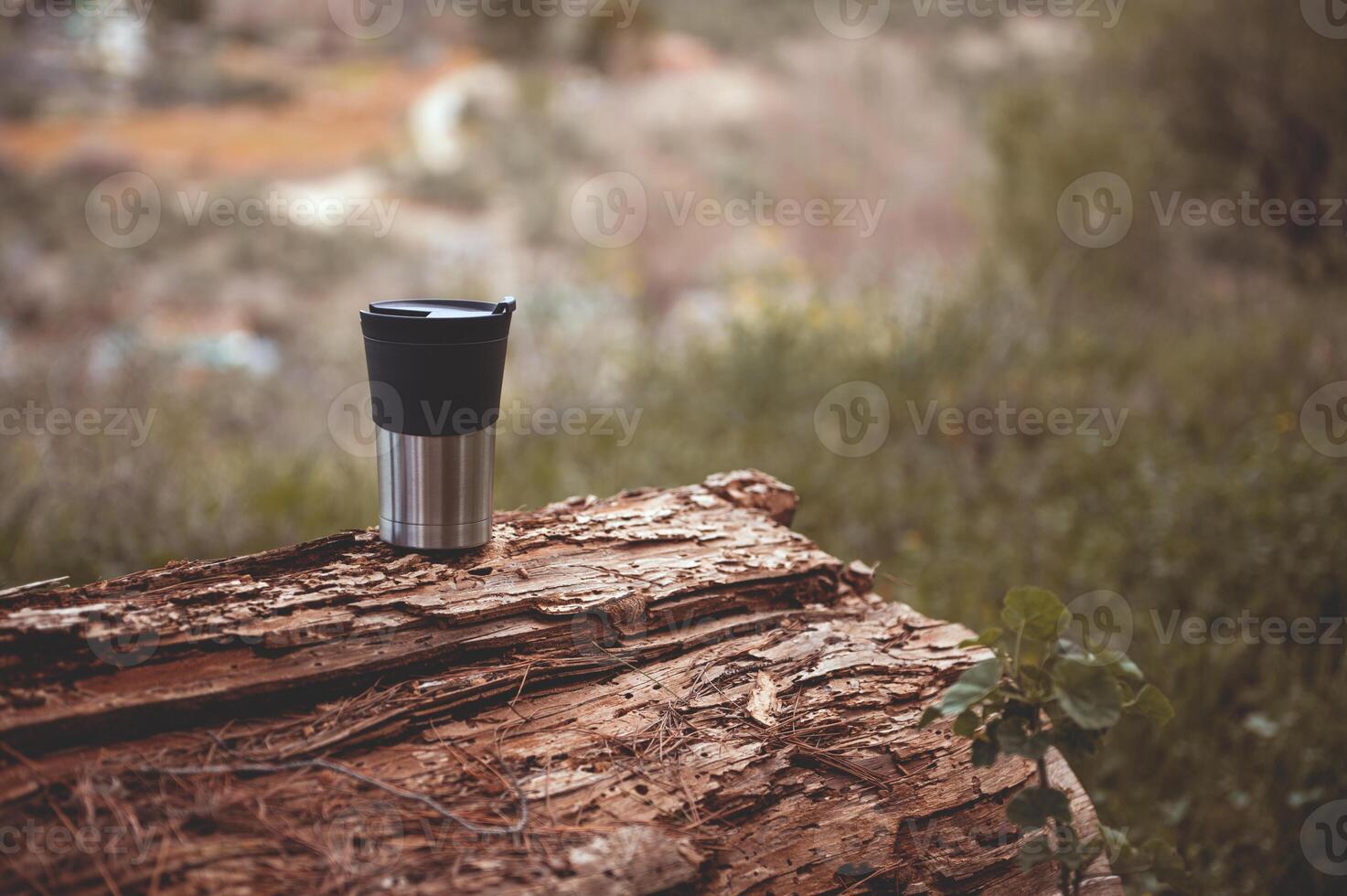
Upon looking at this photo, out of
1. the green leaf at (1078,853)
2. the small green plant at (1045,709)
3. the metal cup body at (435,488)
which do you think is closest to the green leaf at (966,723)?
the small green plant at (1045,709)

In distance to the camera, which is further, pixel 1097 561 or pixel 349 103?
pixel 349 103

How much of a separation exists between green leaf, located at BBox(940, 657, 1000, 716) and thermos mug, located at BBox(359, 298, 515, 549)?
0.80m

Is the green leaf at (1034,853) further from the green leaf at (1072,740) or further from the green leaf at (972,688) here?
the green leaf at (972,688)

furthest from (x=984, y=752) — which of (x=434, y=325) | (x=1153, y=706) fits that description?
(x=434, y=325)

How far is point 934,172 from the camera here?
36.0 feet

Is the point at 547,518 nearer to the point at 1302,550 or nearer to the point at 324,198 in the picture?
the point at 1302,550

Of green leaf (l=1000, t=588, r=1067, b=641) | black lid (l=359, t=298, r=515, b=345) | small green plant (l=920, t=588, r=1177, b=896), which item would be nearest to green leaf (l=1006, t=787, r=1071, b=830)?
small green plant (l=920, t=588, r=1177, b=896)

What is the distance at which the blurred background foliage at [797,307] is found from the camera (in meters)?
3.03

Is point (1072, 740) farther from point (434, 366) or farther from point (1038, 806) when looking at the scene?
point (434, 366)

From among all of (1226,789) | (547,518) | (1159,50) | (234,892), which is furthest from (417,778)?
(1159,50)

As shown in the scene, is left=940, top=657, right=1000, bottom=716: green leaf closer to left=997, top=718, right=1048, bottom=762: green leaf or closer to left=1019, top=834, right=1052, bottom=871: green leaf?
left=997, top=718, right=1048, bottom=762: green leaf

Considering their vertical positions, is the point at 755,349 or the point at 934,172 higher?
the point at 934,172

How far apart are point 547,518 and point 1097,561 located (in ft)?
7.38

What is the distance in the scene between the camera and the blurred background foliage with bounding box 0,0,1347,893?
9.95 ft
